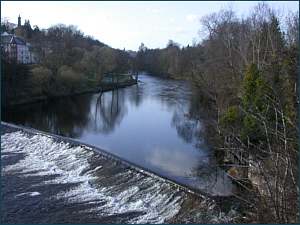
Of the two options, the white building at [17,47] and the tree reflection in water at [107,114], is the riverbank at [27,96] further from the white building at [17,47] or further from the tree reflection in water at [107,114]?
the white building at [17,47]

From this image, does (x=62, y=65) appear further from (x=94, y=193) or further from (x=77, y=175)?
(x=94, y=193)

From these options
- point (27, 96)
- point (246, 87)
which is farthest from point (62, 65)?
point (246, 87)

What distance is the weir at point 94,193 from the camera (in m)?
6.59

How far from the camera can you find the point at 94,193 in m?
7.66

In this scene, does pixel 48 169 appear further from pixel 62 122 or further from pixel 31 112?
pixel 31 112

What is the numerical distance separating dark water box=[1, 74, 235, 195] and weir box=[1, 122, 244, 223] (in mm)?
965

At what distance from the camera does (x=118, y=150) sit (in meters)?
11.3

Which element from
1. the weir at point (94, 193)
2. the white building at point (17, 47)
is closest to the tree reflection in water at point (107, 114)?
the weir at point (94, 193)

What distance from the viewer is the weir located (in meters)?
6.59

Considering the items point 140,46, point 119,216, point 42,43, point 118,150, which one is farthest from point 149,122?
point 140,46

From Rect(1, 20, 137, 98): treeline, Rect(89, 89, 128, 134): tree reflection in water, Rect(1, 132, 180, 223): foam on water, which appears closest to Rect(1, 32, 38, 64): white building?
Rect(1, 20, 137, 98): treeline

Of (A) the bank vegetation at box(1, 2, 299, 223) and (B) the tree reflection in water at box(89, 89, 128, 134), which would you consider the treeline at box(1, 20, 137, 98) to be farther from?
(B) the tree reflection in water at box(89, 89, 128, 134)

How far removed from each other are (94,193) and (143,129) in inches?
283

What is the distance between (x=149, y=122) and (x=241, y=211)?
33.0 ft
